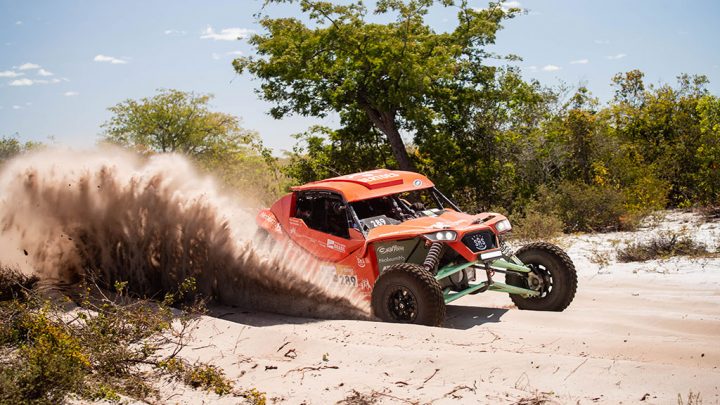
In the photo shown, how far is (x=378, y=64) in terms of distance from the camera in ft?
63.3

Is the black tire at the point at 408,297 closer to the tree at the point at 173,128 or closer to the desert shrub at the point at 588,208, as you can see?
the desert shrub at the point at 588,208

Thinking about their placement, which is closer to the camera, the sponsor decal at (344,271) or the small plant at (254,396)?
the small plant at (254,396)

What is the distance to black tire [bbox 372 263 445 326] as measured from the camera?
802cm

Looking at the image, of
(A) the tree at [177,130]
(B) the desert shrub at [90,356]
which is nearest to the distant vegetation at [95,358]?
(B) the desert shrub at [90,356]

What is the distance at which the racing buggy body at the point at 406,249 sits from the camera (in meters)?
8.41

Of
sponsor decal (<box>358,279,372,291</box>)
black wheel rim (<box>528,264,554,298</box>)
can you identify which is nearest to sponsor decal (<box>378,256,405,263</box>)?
sponsor decal (<box>358,279,372,291</box>)

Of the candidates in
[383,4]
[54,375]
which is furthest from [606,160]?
[54,375]

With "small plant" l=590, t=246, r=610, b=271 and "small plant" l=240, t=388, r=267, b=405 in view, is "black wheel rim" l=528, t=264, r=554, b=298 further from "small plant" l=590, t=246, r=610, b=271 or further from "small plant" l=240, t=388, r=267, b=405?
"small plant" l=240, t=388, r=267, b=405

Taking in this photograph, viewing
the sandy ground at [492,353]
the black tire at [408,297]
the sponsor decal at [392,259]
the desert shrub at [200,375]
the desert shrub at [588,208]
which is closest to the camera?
the sandy ground at [492,353]

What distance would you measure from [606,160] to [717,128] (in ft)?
10.5

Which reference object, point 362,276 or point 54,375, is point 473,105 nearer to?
point 362,276

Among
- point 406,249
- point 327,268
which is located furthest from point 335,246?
point 406,249

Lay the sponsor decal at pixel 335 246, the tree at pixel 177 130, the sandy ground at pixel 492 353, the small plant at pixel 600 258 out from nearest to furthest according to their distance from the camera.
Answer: the sandy ground at pixel 492 353 < the sponsor decal at pixel 335 246 < the small plant at pixel 600 258 < the tree at pixel 177 130

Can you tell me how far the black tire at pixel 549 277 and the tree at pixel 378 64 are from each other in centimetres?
993
